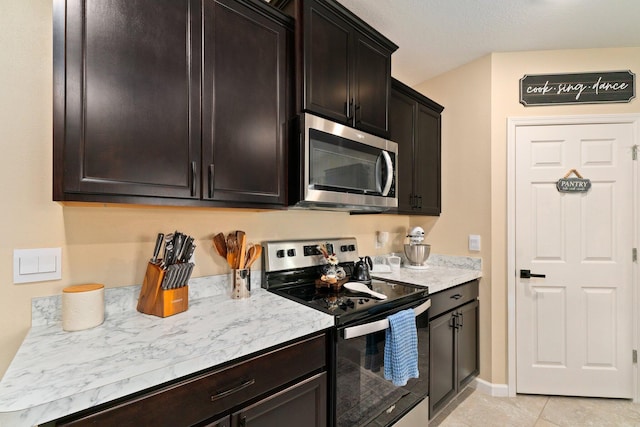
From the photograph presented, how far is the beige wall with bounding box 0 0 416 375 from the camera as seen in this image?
1.07 meters

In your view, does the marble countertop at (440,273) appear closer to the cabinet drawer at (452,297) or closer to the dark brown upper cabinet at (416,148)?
the cabinet drawer at (452,297)

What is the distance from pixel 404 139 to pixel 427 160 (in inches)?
14.9

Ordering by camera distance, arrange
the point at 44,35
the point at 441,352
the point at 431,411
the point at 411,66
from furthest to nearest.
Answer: the point at 411,66 < the point at 441,352 < the point at 431,411 < the point at 44,35

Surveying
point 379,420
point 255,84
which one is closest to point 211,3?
point 255,84

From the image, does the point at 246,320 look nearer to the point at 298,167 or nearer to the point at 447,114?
the point at 298,167

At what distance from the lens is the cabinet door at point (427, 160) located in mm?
2443

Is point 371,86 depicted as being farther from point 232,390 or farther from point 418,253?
point 232,390

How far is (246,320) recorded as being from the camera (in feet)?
3.93

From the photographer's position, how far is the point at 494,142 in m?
2.37

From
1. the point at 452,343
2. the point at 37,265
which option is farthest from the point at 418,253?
the point at 37,265

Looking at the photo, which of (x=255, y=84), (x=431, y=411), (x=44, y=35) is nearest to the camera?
(x=44, y=35)

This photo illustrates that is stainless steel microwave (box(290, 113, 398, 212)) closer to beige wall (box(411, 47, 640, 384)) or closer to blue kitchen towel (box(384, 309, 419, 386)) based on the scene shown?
blue kitchen towel (box(384, 309, 419, 386))

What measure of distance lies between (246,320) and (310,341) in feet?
0.91

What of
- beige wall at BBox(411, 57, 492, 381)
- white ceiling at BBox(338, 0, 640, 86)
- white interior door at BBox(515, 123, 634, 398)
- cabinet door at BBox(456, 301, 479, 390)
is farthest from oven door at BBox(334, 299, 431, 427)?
white ceiling at BBox(338, 0, 640, 86)
